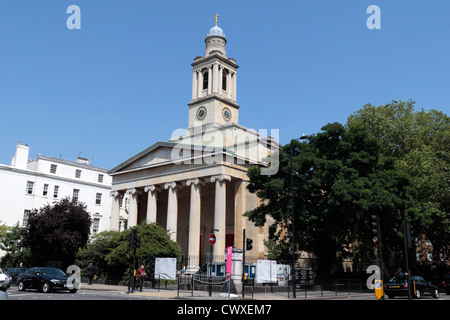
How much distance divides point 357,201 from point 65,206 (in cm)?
3274

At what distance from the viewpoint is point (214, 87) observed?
55.2m

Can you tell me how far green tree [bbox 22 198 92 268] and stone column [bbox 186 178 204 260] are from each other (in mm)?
14065

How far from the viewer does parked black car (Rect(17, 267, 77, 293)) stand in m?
22.6

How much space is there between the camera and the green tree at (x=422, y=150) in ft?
124

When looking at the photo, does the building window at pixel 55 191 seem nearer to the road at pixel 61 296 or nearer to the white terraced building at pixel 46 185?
the white terraced building at pixel 46 185

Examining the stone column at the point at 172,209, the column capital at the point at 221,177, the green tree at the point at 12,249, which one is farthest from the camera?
the green tree at the point at 12,249

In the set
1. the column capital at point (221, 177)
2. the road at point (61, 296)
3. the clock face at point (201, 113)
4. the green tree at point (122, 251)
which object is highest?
the clock face at point (201, 113)

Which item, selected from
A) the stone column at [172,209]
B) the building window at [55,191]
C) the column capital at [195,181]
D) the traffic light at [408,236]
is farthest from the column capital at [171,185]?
the traffic light at [408,236]

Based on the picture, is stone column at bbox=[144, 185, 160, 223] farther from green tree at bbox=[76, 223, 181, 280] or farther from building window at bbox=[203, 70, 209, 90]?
building window at bbox=[203, 70, 209, 90]

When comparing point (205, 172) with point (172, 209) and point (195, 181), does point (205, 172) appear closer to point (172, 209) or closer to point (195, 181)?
point (195, 181)

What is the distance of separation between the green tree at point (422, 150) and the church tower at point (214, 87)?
16.4m

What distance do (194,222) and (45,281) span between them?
64.0 ft
